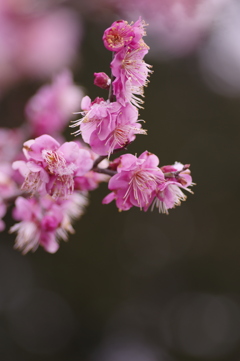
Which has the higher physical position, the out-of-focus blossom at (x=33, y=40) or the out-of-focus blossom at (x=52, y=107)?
the out-of-focus blossom at (x=33, y=40)

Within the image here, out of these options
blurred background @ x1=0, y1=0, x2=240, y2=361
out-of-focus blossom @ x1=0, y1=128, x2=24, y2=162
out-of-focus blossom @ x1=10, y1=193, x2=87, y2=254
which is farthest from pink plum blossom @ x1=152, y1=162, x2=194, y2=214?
blurred background @ x1=0, y1=0, x2=240, y2=361

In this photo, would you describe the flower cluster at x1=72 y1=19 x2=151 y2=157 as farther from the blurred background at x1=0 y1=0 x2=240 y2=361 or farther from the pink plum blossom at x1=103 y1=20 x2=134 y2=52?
the blurred background at x1=0 y1=0 x2=240 y2=361

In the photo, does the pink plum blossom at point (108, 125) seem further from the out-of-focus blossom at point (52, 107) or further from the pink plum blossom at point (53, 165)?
the out-of-focus blossom at point (52, 107)

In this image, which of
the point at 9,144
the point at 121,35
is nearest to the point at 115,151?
the point at 121,35

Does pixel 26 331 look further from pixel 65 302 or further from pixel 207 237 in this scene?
pixel 207 237

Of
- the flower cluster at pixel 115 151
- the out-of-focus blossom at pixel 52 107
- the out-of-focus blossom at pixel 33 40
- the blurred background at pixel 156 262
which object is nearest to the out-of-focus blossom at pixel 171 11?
the out-of-focus blossom at pixel 52 107

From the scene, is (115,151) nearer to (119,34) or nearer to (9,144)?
(119,34)
